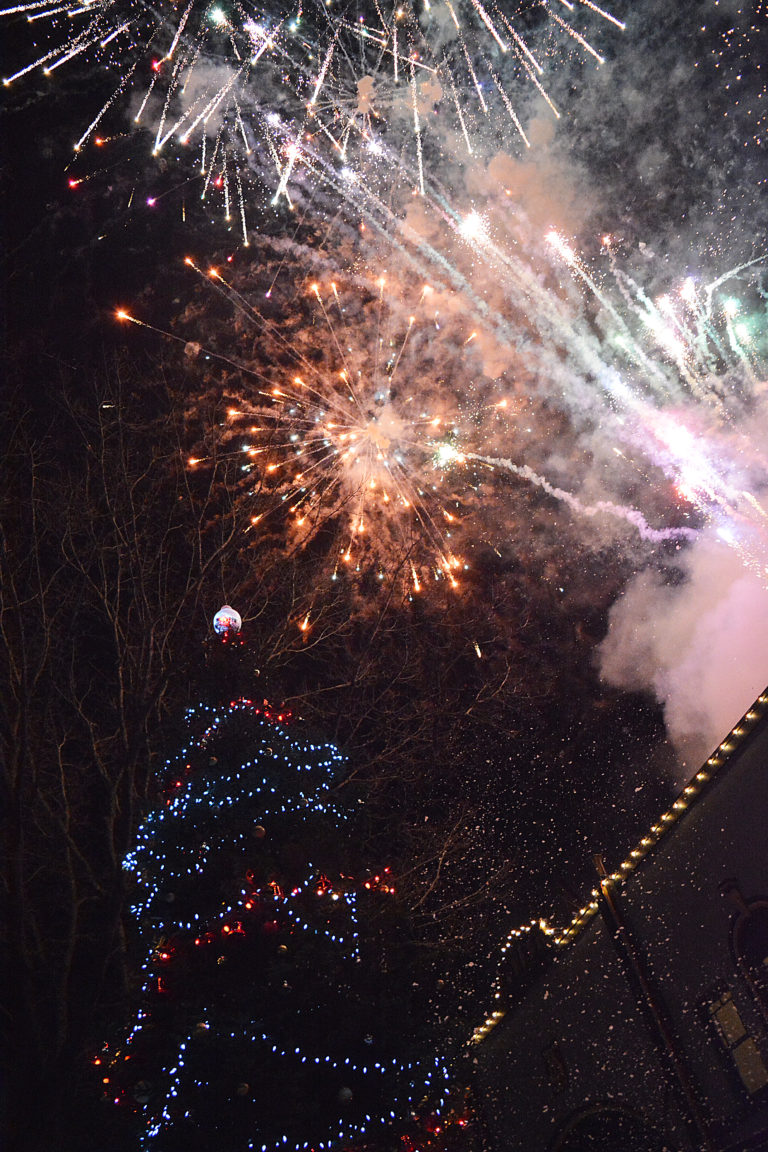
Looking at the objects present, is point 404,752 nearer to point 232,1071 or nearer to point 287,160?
point 232,1071

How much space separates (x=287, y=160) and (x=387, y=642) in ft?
24.7

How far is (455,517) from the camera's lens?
11531 millimetres

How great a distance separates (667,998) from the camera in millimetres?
9930

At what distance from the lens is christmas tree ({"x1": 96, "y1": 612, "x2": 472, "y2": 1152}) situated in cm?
662

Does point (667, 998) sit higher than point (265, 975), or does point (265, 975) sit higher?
point (265, 975)

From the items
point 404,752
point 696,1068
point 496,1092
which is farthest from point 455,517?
point 496,1092

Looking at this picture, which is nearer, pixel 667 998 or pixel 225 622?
pixel 225 622

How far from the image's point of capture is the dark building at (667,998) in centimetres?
862

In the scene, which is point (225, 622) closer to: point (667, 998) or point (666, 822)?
point (666, 822)

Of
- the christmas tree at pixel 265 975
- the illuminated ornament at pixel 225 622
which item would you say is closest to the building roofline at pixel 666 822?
the christmas tree at pixel 265 975

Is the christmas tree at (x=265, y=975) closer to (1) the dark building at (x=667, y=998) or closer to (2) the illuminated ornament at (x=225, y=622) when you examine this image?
(2) the illuminated ornament at (x=225, y=622)

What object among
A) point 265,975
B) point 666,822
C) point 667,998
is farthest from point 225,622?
point 667,998

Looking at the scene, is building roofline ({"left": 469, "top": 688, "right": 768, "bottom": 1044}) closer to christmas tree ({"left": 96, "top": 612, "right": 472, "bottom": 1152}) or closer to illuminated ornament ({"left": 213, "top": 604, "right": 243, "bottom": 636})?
christmas tree ({"left": 96, "top": 612, "right": 472, "bottom": 1152})

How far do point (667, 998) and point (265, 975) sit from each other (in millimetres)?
6284
